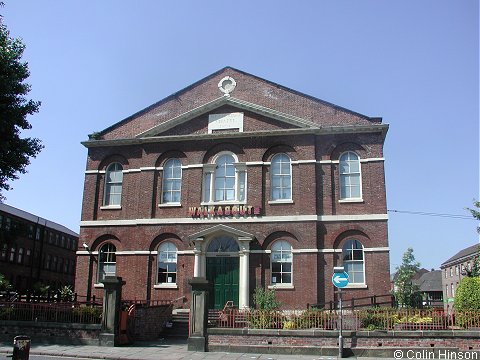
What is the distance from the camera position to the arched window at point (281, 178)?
2512cm

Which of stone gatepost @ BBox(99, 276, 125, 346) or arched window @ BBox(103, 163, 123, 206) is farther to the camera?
arched window @ BBox(103, 163, 123, 206)

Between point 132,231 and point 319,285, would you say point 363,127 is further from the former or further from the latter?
point 132,231

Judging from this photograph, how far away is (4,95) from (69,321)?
9435mm

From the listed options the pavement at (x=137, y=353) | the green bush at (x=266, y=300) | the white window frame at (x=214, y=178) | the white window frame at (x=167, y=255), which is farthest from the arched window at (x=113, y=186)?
the pavement at (x=137, y=353)

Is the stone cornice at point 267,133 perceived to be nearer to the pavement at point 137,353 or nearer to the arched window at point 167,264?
the arched window at point 167,264

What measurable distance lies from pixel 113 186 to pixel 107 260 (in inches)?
159

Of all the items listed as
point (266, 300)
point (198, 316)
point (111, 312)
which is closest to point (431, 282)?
point (266, 300)

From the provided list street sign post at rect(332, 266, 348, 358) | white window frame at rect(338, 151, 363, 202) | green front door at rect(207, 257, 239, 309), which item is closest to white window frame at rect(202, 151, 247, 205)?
green front door at rect(207, 257, 239, 309)

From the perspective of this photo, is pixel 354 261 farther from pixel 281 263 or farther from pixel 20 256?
pixel 20 256

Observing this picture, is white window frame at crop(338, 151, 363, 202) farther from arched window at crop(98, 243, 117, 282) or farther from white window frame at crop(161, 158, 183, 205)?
arched window at crop(98, 243, 117, 282)

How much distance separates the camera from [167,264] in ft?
83.7

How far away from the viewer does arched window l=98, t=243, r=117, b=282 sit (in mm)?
26625

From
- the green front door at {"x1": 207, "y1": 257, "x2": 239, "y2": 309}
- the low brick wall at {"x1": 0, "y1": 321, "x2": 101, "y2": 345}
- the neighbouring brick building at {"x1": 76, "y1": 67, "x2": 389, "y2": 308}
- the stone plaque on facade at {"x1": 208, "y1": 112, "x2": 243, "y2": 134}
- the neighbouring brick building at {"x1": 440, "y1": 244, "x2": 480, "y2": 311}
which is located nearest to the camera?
the low brick wall at {"x1": 0, "y1": 321, "x2": 101, "y2": 345}

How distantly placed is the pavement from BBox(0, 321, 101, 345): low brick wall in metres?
0.42
